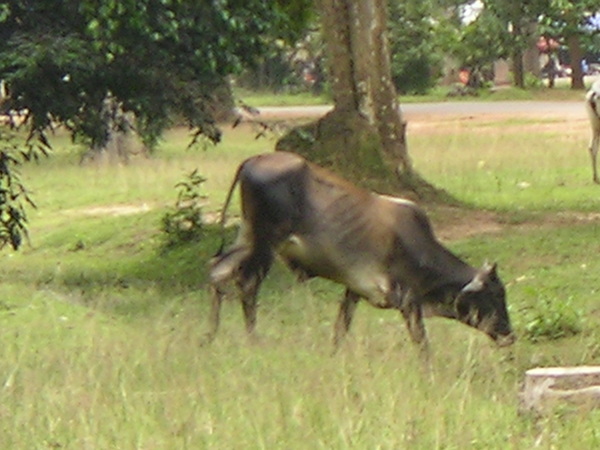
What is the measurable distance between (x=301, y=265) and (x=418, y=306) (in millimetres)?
898

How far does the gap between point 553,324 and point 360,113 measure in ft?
22.1

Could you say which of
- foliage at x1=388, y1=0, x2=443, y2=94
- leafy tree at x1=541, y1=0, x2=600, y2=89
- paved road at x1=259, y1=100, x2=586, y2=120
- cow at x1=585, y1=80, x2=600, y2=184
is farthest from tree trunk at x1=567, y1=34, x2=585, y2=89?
cow at x1=585, y1=80, x2=600, y2=184

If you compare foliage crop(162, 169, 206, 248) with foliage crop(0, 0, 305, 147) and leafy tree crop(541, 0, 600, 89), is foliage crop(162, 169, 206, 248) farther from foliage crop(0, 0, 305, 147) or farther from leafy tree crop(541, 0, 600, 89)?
leafy tree crop(541, 0, 600, 89)

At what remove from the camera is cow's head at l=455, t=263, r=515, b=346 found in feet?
30.0

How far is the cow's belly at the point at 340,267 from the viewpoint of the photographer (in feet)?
30.6

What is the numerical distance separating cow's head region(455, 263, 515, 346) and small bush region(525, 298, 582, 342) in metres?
0.99

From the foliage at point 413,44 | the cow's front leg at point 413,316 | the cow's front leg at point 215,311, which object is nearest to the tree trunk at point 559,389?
the cow's front leg at point 413,316

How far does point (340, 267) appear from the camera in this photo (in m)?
9.50

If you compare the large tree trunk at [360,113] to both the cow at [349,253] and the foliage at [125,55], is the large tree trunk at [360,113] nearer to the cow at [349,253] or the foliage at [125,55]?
the foliage at [125,55]

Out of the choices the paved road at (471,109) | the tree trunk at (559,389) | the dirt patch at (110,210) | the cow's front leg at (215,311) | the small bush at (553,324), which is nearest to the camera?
the tree trunk at (559,389)

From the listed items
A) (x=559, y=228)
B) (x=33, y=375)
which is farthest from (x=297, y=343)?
(x=559, y=228)

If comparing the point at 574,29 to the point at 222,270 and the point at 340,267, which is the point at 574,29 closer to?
the point at 222,270

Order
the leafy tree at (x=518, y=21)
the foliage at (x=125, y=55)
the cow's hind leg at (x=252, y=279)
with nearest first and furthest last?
the cow's hind leg at (x=252, y=279)
the foliage at (x=125, y=55)
the leafy tree at (x=518, y=21)

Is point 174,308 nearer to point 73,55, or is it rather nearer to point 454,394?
point 73,55
